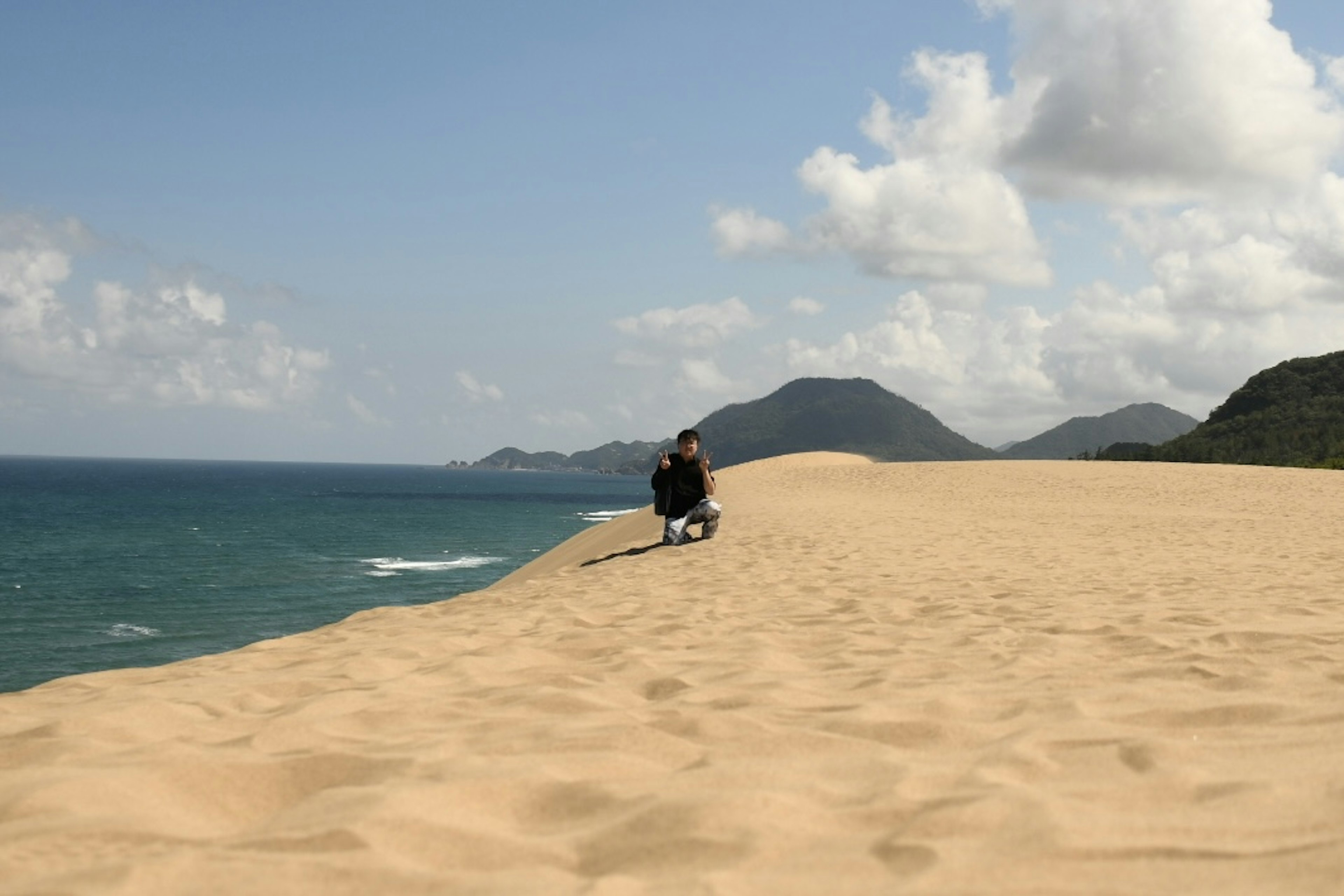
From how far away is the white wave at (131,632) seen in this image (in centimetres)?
2167

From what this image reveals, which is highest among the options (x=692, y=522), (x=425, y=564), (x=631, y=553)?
(x=692, y=522)

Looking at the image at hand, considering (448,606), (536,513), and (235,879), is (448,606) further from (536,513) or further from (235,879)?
(536,513)

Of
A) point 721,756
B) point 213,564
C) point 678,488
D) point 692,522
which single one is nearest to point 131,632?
point 213,564

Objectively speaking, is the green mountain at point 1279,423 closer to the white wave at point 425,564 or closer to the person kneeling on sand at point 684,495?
the white wave at point 425,564

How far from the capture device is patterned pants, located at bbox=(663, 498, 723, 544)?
40.0 ft

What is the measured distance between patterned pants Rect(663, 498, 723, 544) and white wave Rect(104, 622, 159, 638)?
15512 millimetres

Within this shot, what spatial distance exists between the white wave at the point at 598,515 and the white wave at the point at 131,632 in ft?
119

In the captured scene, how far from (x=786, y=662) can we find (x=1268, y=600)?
13.2 ft

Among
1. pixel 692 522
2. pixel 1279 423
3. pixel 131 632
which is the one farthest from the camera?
pixel 1279 423

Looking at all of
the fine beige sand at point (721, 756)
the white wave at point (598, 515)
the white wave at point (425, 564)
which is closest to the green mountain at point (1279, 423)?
the white wave at point (425, 564)

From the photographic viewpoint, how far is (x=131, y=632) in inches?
872

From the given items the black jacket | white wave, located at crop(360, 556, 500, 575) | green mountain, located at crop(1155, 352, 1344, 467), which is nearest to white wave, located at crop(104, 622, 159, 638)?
white wave, located at crop(360, 556, 500, 575)

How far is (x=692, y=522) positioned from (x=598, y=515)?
58403mm

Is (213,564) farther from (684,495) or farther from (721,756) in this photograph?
(721,756)
